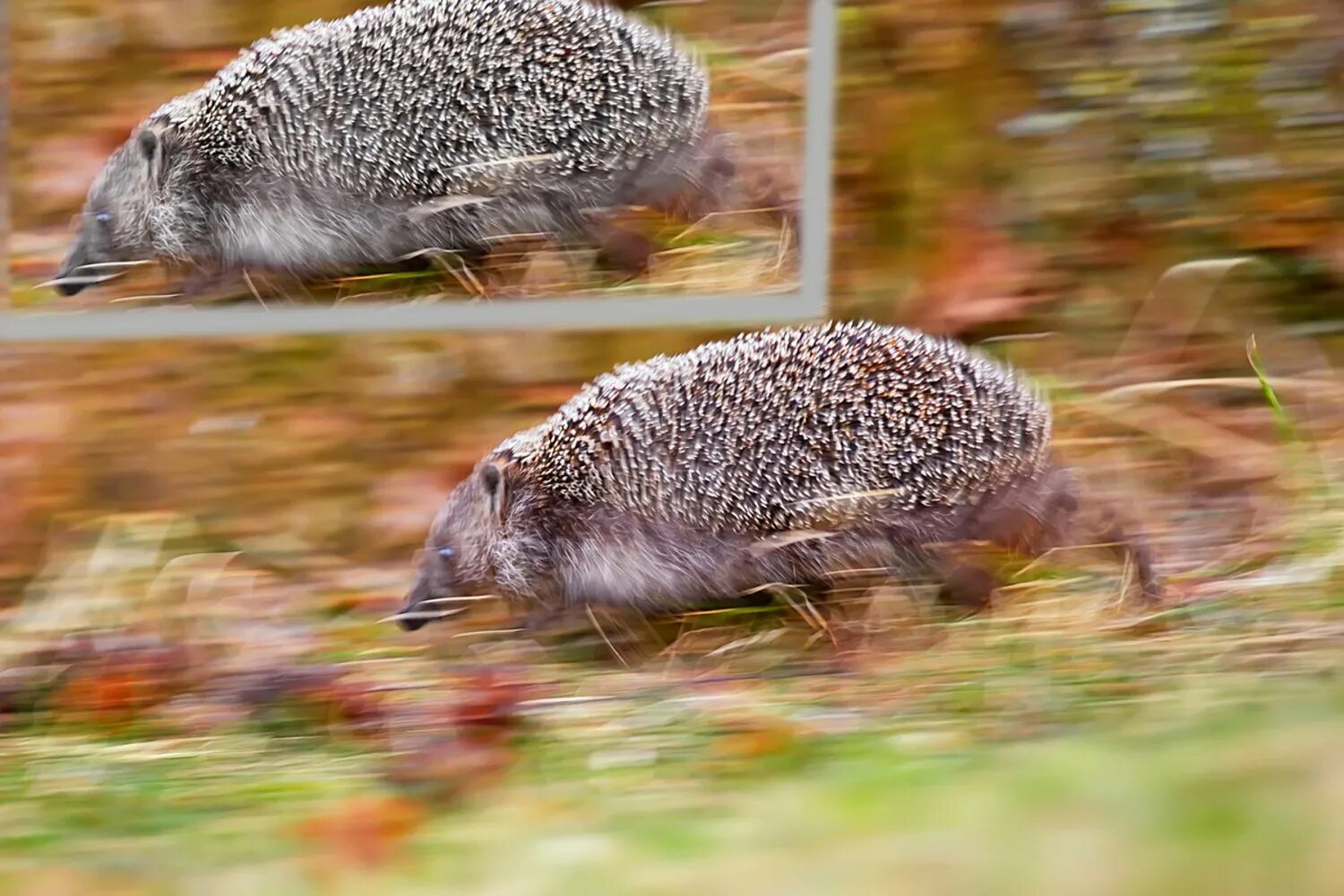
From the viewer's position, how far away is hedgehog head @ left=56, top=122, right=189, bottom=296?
2.90 m

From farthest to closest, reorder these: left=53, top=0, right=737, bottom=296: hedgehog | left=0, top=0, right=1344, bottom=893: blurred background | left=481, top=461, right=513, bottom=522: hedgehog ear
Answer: left=481, top=461, right=513, bottom=522: hedgehog ear < left=53, top=0, right=737, bottom=296: hedgehog < left=0, top=0, right=1344, bottom=893: blurred background

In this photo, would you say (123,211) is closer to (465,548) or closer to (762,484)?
(465,548)

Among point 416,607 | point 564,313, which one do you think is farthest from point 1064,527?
point 416,607

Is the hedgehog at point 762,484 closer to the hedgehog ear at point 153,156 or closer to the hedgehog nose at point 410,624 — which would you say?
the hedgehog nose at point 410,624

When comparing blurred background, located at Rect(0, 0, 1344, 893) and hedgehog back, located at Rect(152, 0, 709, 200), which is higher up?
hedgehog back, located at Rect(152, 0, 709, 200)

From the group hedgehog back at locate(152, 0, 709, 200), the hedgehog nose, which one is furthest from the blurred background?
hedgehog back at locate(152, 0, 709, 200)

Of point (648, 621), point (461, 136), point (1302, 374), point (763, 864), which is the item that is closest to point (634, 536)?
point (648, 621)

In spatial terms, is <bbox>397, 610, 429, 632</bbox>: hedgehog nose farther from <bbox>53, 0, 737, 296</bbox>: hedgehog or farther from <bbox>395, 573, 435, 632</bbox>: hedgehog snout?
<bbox>53, 0, 737, 296</bbox>: hedgehog

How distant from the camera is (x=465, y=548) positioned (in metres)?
2.94

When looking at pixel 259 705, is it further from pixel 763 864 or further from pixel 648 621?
pixel 763 864

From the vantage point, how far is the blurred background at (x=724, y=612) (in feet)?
8.88

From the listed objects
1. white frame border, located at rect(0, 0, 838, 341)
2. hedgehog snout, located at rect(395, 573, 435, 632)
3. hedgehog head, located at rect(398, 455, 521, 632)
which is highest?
white frame border, located at rect(0, 0, 838, 341)

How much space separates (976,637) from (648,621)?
2.22 feet

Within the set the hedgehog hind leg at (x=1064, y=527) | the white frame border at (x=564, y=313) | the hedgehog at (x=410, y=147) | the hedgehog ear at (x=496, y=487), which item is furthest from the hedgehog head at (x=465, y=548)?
the hedgehog hind leg at (x=1064, y=527)
